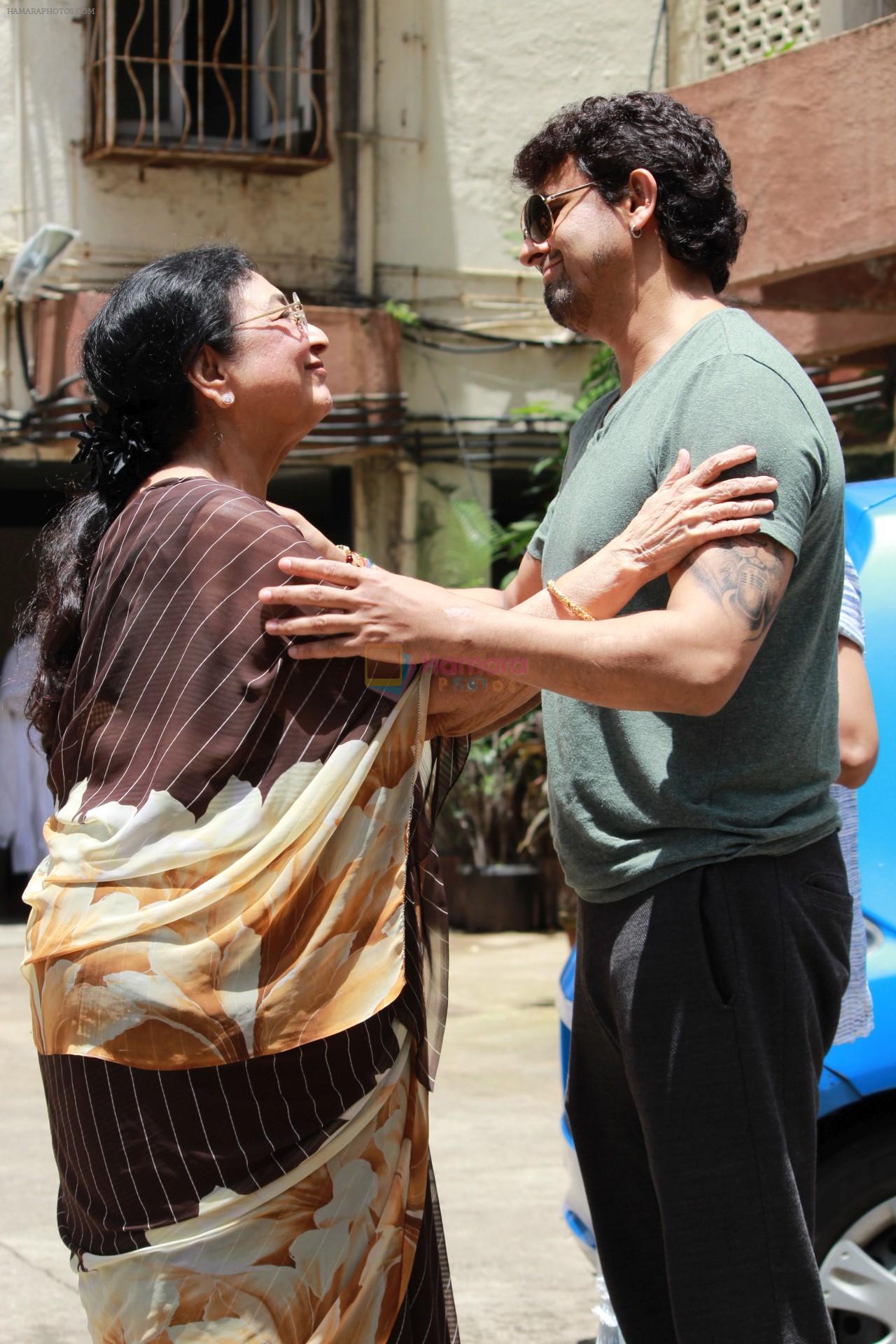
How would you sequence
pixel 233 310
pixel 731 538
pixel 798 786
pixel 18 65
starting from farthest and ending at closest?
pixel 18 65
pixel 233 310
pixel 798 786
pixel 731 538

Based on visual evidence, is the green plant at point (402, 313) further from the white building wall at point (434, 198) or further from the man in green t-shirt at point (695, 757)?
the man in green t-shirt at point (695, 757)

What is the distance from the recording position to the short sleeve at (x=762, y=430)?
2.00 m

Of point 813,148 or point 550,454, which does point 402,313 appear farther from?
point 813,148

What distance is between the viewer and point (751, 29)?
8.32 meters

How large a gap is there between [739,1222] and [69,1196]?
905 millimetres

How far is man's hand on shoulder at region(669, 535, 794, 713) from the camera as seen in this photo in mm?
1935

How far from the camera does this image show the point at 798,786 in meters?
2.12

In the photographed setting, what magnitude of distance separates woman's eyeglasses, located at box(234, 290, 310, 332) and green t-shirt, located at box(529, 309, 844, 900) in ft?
1.68

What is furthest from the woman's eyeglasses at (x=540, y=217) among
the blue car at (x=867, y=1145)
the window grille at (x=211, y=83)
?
the window grille at (x=211, y=83)

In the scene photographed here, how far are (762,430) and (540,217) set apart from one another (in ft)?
1.94

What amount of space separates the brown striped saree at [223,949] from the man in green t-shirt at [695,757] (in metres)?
0.15

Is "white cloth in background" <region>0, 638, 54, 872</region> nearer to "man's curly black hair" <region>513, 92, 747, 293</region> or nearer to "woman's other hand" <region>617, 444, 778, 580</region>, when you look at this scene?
"man's curly black hair" <region>513, 92, 747, 293</region>

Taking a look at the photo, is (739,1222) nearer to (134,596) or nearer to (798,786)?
(798,786)

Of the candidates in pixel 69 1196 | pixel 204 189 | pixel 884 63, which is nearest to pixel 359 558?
pixel 69 1196
